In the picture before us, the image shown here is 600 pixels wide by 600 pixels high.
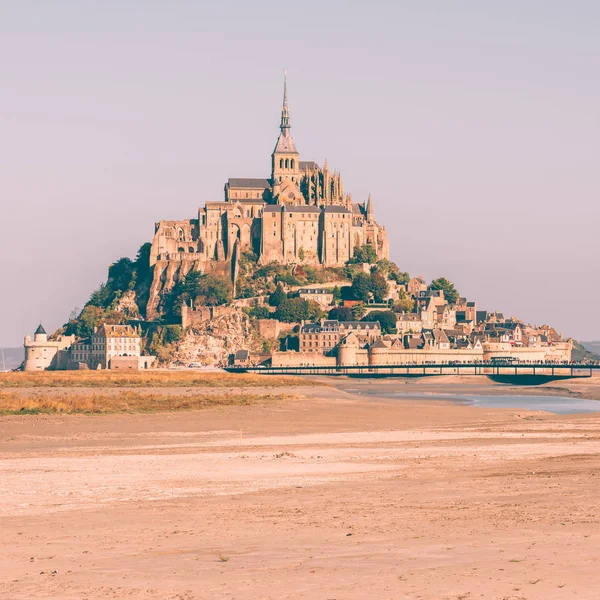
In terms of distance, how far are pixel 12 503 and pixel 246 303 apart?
5012 inches

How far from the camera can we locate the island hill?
443ft

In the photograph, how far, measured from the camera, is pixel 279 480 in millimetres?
20328

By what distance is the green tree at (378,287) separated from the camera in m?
149

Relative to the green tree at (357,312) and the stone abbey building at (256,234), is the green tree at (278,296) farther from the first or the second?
the green tree at (357,312)

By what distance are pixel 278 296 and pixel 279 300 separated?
53cm

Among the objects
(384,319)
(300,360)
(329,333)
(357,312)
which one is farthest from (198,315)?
(384,319)

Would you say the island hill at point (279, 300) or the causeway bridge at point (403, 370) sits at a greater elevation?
the island hill at point (279, 300)

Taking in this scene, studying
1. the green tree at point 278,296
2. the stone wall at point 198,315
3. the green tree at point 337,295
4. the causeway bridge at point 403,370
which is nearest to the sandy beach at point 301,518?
the causeway bridge at point 403,370

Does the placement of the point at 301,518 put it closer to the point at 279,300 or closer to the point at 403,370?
the point at 403,370

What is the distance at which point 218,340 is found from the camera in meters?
140

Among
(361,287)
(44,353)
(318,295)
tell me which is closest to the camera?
(44,353)

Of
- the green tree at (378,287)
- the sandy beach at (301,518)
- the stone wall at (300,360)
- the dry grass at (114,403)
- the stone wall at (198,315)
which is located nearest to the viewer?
the sandy beach at (301,518)

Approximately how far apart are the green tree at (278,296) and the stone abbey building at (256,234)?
587 cm

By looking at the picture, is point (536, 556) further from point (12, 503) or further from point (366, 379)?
point (366, 379)
